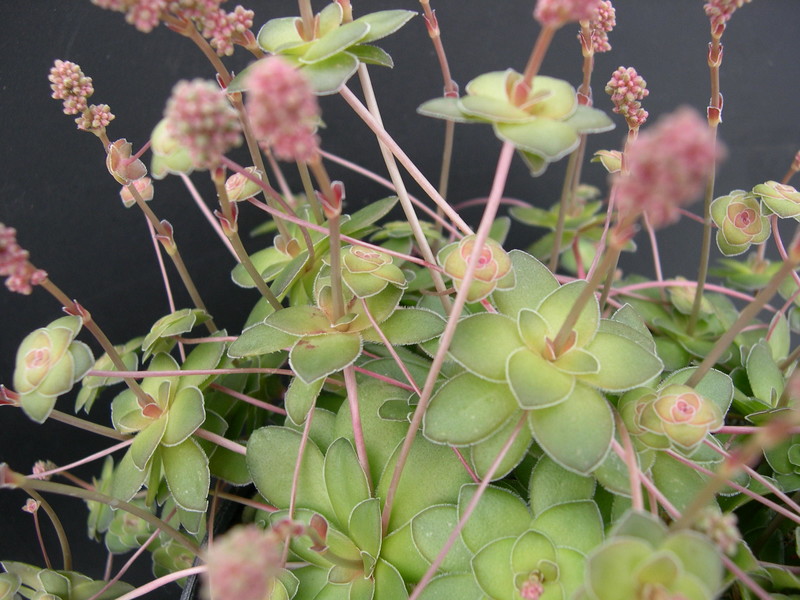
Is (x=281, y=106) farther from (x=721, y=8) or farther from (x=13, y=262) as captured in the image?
(x=721, y=8)

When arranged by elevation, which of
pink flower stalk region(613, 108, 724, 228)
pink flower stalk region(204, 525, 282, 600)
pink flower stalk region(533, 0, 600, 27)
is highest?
pink flower stalk region(533, 0, 600, 27)

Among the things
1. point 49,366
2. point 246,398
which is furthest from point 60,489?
point 246,398

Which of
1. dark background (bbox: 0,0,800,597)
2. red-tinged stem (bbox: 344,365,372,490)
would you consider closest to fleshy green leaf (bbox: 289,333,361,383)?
red-tinged stem (bbox: 344,365,372,490)

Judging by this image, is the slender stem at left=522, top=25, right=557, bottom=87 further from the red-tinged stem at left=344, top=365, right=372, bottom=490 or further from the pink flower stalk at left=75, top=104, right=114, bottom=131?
the pink flower stalk at left=75, top=104, right=114, bottom=131

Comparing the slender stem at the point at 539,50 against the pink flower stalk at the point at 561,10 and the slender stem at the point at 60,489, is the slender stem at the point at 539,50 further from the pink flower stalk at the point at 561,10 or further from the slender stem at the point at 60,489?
the slender stem at the point at 60,489

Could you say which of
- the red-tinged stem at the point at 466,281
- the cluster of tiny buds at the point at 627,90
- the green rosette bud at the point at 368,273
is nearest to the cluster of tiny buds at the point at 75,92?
the green rosette bud at the point at 368,273

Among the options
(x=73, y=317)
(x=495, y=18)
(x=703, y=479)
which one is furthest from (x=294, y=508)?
(x=495, y=18)
